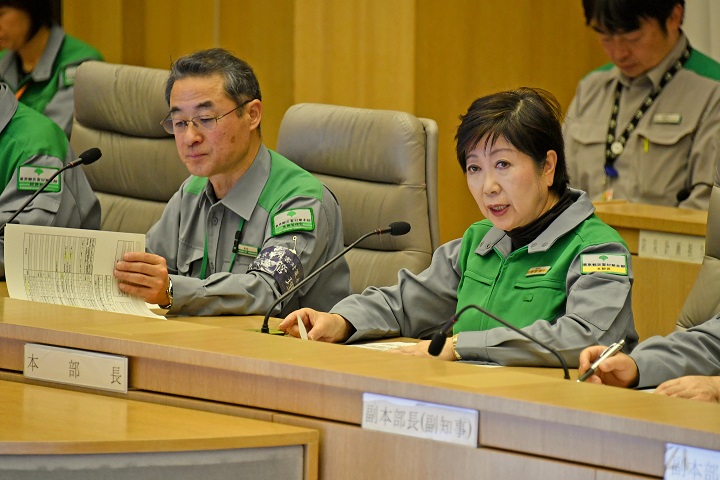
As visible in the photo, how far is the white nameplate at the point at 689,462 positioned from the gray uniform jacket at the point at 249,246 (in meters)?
1.32

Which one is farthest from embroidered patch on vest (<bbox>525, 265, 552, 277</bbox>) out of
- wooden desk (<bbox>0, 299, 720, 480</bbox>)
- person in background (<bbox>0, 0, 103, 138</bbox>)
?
person in background (<bbox>0, 0, 103, 138</bbox>)

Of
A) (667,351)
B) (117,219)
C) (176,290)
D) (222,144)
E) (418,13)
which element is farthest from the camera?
(418,13)

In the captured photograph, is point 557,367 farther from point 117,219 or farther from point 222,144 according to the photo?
point 117,219

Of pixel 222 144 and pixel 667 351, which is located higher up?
pixel 222 144

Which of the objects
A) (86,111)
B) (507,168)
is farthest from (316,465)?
(86,111)

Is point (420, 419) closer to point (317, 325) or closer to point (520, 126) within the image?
point (317, 325)

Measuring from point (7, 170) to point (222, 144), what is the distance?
0.71 m

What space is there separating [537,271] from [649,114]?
1.97 m

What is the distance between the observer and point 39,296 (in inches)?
88.9

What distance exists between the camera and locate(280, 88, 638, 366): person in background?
2.07 meters

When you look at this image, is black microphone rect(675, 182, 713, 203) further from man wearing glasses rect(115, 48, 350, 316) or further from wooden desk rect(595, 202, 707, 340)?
man wearing glasses rect(115, 48, 350, 316)

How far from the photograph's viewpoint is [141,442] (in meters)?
1.46

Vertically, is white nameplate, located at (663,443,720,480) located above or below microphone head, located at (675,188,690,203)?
below

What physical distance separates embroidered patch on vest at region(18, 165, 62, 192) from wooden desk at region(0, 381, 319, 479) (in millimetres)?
1473
